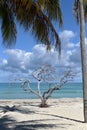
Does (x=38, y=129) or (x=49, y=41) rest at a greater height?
(x=49, y=41)

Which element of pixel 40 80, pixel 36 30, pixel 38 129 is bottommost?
pixel 38 129

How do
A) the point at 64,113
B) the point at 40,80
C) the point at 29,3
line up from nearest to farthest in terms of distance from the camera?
the point at 29,3 < the point at 64,113 < the point at 40,80

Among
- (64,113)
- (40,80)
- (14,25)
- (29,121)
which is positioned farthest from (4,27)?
(40,80)

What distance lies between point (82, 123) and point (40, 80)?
8.41 m

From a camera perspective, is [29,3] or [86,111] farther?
[86,111]

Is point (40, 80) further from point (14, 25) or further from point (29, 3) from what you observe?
point (29, 3)

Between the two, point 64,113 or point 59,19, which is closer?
point 59,19

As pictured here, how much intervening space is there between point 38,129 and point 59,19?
3904 millimetres

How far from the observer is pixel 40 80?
74.2ft

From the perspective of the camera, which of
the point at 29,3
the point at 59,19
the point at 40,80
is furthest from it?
the point at 40,80

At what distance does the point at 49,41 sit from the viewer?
14.1 m

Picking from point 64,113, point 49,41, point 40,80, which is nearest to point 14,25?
point 49,41

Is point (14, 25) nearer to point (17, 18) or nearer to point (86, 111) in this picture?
point (17, 18)

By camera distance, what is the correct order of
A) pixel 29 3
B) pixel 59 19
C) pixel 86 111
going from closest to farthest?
pixel 29 3
pixel 59 19
pixel 86 111
